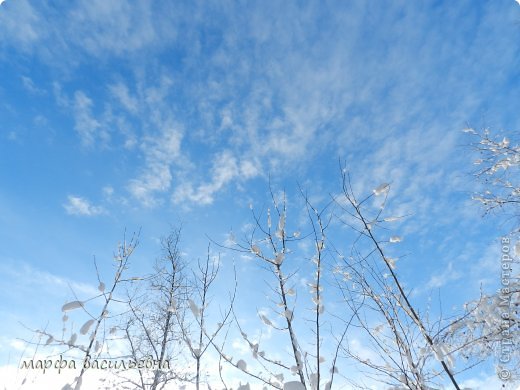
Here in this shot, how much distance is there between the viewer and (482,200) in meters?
5.20

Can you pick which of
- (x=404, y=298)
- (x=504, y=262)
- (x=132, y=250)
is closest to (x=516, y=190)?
(x=504, y=262)

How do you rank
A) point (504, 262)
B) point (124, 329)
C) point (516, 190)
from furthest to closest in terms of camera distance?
point (124, 329) → point (516, 190) → point (504, 262)

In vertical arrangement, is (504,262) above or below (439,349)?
above

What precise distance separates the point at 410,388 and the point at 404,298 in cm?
72

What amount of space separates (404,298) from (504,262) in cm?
232

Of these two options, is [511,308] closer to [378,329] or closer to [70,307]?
[378,329]

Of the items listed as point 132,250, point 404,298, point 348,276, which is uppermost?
point 132,250

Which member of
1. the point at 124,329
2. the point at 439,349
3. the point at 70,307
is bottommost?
the point at 439,349

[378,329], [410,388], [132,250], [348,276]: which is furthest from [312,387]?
[132,250]

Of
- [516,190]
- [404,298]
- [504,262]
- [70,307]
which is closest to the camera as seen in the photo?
[404,298]

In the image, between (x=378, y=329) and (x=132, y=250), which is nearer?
(x=378, y=329)

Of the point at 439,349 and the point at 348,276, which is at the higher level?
the point at 348,276

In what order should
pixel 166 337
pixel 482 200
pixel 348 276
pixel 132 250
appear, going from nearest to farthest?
1. pixel 348 276
2. pixel 482 200
3. pixel 132 250
4. pixel 166 337

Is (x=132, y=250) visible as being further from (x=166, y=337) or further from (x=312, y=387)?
(x=312, y=387)
